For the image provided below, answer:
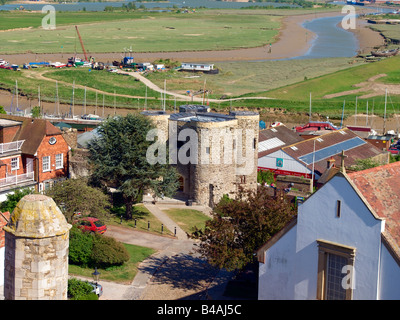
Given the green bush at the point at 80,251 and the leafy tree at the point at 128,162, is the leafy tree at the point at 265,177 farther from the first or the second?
A: the green bush at the point at 80,251

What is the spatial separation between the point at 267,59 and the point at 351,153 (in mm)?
101415

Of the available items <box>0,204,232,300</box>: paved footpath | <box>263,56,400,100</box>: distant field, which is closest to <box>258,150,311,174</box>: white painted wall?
<box>0,204,232,300</box>: paved footpath

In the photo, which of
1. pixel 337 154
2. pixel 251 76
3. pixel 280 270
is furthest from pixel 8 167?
pixel 251 76

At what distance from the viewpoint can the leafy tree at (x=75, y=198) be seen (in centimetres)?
4397

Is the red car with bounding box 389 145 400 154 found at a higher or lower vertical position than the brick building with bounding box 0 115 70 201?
lower

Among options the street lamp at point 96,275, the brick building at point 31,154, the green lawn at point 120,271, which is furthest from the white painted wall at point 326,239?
the brick building at point 31,154

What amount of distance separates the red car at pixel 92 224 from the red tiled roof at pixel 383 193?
22.3 metres

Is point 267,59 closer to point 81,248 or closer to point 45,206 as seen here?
point 81,248

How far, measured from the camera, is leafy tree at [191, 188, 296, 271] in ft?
117

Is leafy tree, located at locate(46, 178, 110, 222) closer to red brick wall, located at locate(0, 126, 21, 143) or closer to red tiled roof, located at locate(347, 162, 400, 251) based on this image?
red brick wall, located at locate(0, 126, 21, 143)

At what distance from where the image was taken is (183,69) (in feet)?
480

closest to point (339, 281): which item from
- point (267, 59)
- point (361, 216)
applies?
point (361, 216)

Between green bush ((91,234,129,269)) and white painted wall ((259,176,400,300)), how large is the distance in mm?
13469
